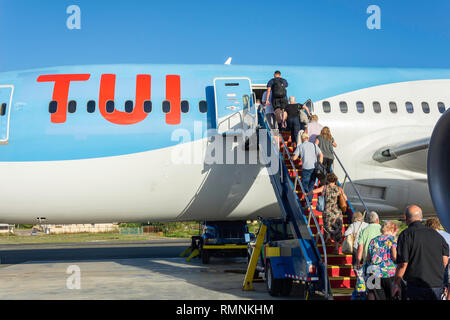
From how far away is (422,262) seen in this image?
19.5 ft

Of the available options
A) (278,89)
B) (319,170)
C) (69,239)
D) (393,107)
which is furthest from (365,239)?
(69,239)

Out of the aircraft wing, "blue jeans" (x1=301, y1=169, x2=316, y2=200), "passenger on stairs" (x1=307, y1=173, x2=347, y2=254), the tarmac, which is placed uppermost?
the aircraft wing

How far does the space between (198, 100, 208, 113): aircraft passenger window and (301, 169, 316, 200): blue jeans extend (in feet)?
11.3

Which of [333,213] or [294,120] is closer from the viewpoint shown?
[333,213]

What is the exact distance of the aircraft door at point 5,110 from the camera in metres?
12.3

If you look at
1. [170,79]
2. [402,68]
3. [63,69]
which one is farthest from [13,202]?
[402,68]

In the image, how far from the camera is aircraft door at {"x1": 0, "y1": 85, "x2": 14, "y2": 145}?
12.3 meters

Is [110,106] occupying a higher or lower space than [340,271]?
higher

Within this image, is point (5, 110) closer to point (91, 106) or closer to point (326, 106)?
point (91, 106)

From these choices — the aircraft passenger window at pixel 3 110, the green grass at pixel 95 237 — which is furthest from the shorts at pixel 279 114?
the green grass at pixel 95 237

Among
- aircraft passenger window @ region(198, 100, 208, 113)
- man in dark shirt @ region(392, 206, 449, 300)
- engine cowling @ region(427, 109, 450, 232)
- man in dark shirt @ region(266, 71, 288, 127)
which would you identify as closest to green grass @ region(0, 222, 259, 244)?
aircraft passenger window @ region(198, 100, 208, 113)

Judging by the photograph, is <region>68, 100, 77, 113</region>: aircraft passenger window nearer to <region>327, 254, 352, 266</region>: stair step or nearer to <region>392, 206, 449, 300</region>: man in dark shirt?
<region>327, 254, 352, 266</region>: stair step

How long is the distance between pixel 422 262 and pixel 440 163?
2.06 meters

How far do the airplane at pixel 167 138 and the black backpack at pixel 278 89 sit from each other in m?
0.65
